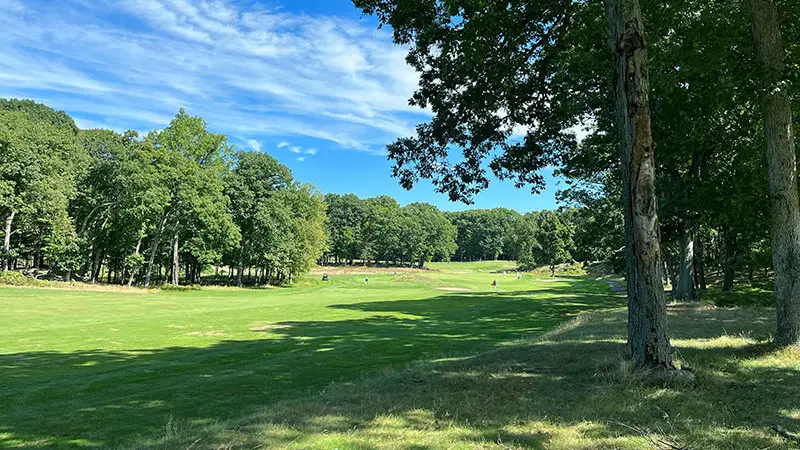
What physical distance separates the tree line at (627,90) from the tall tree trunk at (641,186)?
16 millimetres

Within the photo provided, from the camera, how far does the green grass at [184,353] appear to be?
8078 millimetres

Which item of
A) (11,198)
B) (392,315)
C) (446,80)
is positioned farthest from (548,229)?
(446,80)

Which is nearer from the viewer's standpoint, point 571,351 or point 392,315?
point 571,351

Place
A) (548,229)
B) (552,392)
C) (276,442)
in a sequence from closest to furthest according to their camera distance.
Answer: (276,442) < (552,392) < (548,229)

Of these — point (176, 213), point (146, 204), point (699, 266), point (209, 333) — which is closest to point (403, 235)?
point (176, 213)

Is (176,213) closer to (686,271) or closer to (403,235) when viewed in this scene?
(686,271)

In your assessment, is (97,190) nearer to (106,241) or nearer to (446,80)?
(106,241)

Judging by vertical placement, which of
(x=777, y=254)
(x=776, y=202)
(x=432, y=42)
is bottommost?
(x=777, y=254)

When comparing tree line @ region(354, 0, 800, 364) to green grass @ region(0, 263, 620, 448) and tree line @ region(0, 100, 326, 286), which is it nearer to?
green grass @ region(0, 263, 620, 448)

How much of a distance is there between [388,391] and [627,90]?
5824mm

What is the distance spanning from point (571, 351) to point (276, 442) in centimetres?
697

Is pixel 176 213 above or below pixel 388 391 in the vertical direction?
above

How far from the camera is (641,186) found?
723cm

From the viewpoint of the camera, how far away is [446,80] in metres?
11.8
